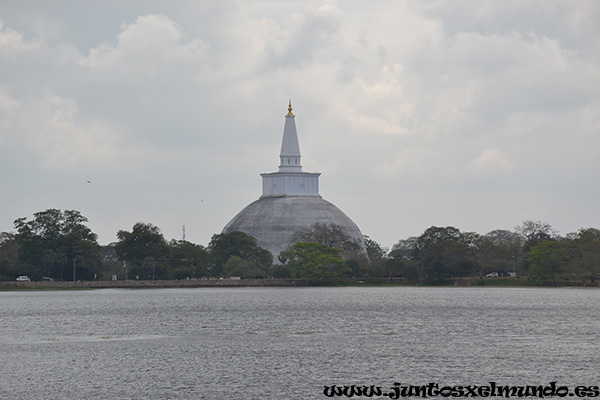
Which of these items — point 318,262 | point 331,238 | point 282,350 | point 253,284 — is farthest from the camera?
point 331,238

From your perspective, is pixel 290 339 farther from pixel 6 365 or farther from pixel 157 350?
pixel 6 365

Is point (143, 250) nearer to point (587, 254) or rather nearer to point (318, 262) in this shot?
point (318, 262)

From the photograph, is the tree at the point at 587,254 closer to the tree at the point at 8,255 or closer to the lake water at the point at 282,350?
the lake water at the point at 282,350

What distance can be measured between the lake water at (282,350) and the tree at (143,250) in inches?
2503

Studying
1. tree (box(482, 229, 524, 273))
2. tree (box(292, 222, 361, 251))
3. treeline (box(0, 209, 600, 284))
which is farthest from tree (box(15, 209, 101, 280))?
tree (box(482, 229, 524, 273))

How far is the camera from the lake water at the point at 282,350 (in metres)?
43.4

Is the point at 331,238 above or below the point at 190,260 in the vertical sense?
above

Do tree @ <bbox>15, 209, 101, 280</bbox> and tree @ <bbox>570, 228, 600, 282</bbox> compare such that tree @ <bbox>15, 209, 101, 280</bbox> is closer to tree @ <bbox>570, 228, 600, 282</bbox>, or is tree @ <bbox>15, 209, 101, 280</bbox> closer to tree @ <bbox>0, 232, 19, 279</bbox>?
tree @ <bbox>0, 232, 19, 279</bbox>

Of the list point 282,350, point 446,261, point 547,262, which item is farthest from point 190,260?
point 282,350

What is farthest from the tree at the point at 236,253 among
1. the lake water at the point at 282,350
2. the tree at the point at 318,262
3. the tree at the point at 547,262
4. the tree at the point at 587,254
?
the lake water at the point at 282,350

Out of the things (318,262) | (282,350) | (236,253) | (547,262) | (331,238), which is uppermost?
(331,238)

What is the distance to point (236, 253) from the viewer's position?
170 metres

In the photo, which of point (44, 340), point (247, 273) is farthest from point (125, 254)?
point (44, 340)

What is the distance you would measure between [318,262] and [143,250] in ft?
85.2
